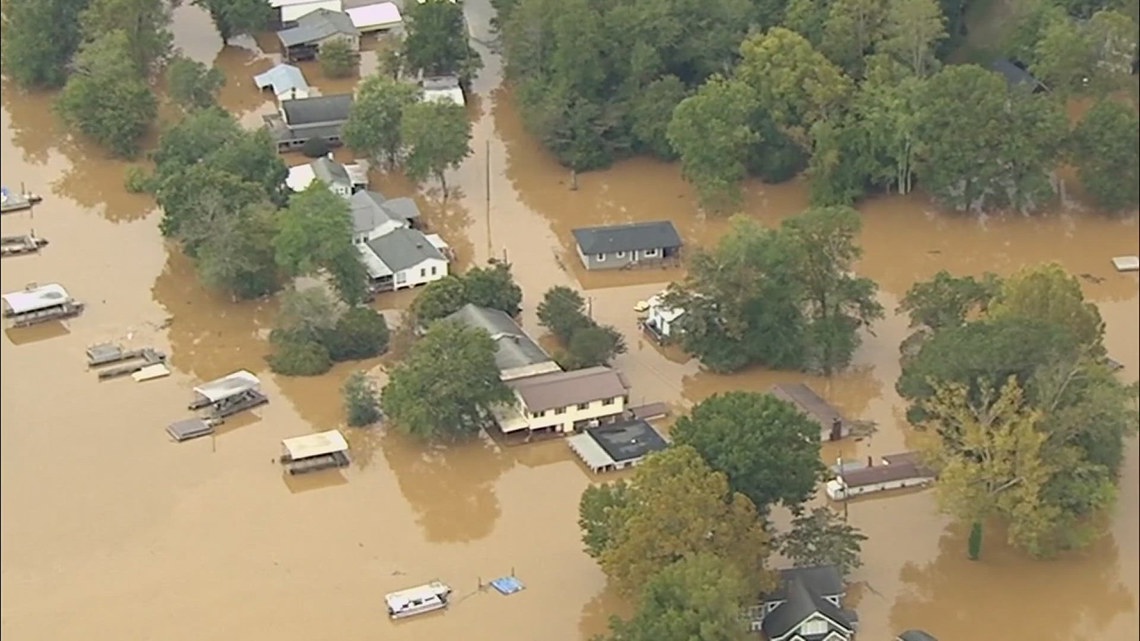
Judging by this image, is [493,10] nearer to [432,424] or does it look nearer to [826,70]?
[826,70]

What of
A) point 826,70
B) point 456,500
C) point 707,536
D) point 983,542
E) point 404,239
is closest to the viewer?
point 707,536

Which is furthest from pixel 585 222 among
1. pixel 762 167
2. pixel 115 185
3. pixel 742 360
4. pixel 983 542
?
pixel 983 542

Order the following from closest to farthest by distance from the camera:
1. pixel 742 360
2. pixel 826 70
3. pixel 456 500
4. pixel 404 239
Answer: pixel 456 500 → pixel 742 360 → pixel 404 239 → pixel 826 70

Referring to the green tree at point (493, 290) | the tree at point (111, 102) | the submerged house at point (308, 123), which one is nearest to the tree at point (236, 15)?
the tree at point (111, 102)

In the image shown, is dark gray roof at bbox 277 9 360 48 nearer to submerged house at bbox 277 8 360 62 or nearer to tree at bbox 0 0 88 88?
submerged house at bbox 277 8 360 62

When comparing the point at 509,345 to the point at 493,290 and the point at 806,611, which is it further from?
the point at 806,611

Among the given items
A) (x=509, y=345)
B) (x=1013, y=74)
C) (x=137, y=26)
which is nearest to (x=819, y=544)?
(x=509, y=345)

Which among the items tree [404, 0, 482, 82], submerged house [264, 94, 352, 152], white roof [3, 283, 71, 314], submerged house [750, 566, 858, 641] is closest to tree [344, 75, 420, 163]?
submerged house [264, 94, 352, 152]
